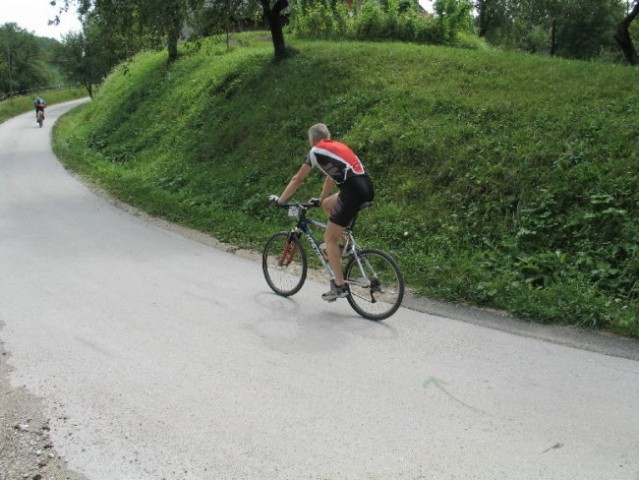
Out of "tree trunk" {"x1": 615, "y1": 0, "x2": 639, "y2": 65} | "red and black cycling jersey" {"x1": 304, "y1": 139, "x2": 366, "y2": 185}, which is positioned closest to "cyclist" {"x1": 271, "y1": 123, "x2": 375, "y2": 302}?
"red and black cycling jersey" {"x1": 304, "y1": 139, "x2": 366, "y2": 185}

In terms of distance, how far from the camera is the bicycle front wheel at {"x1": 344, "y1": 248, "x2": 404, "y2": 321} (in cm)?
584

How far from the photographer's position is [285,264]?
22.7 feet

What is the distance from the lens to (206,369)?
487cm

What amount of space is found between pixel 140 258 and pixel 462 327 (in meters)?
4.98

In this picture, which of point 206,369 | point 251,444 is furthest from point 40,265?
point 251,444

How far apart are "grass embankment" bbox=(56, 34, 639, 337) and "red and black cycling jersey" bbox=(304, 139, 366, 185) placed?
6.35 feet

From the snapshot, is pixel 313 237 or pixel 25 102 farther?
pixel 25 102

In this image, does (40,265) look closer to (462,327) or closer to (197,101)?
(462,327)

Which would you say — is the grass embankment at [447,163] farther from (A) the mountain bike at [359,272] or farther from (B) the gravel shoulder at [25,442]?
(B) the gravel shoulder at [25,442]

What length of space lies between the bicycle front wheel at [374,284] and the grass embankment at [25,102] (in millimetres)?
41828

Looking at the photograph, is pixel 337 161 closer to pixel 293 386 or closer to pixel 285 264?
pixel 285 264

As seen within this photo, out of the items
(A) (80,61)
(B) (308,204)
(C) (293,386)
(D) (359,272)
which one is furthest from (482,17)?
(C) (293,386)

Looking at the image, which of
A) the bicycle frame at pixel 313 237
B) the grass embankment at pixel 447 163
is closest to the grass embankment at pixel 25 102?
the grass embankment at pixel 447 163

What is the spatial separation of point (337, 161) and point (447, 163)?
416cm
